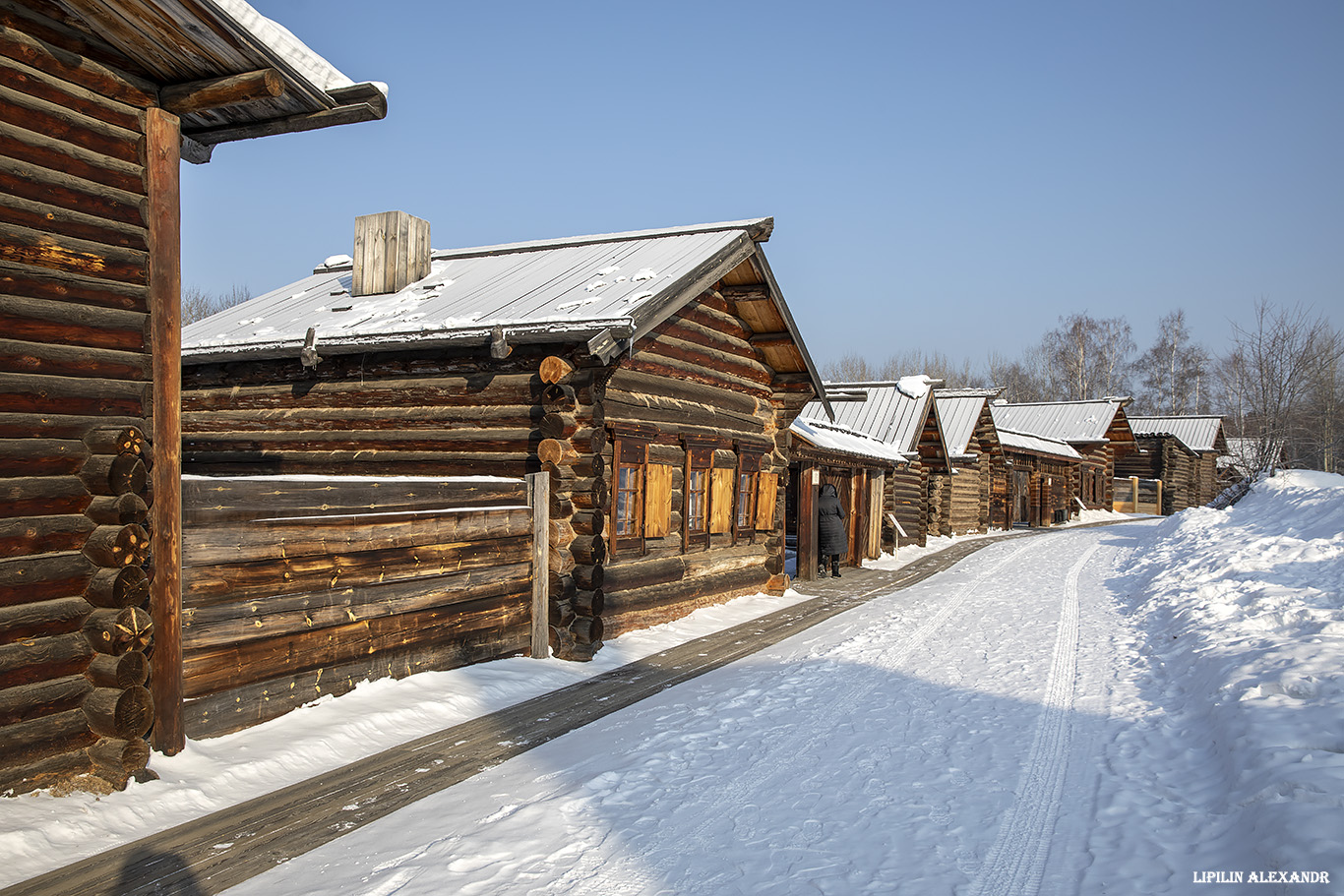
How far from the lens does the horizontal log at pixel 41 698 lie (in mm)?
4523

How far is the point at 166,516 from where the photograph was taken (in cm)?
530

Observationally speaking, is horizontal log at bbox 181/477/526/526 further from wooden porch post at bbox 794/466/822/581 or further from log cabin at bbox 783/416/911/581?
wooden porch post at bbox 794/466/822/581

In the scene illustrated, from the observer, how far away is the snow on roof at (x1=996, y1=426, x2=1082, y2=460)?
1363 inches

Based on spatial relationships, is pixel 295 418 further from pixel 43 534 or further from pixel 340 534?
pixel 43 534

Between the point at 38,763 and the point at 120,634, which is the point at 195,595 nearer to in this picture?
the point at 120,634

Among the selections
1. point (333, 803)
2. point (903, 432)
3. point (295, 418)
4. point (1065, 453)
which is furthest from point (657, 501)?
point (1065, 453)

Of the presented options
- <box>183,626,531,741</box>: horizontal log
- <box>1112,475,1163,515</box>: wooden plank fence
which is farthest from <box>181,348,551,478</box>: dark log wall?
<box>1112,475,1163,515</box>: wooden plank fence

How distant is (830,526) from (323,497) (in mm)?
12571

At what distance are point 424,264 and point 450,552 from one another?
23.0 ft

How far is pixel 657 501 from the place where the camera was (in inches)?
432

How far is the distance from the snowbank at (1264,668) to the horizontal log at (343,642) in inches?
225

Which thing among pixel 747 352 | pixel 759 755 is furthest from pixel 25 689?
pixel 747 352

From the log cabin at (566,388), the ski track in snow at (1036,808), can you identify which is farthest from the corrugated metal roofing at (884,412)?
the ski track in snow at (1036,808)

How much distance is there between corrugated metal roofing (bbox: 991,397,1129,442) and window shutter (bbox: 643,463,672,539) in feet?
112
